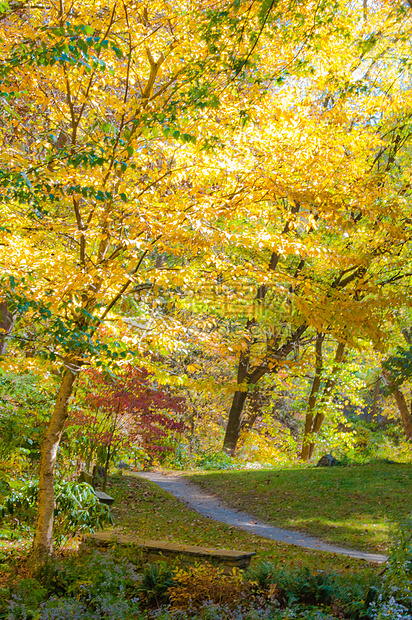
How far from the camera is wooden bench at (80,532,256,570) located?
4660 mm

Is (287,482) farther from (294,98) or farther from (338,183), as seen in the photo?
(294,98)

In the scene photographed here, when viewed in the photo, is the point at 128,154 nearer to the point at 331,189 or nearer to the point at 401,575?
the point at 331,189

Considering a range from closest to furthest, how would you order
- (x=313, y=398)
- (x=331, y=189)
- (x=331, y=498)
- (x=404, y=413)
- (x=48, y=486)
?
(x=48, y=486) < (x=331, y=189) < (x=331, y=498) < (x=313, y=398) < (x=404, y=413)

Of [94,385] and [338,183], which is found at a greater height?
[338,183]

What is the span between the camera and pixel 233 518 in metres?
9.14

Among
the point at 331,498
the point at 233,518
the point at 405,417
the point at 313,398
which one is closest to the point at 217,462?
the point at 313,398

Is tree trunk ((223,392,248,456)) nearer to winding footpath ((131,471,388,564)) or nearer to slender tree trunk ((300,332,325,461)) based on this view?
winding footpath ((131,471,388,564))

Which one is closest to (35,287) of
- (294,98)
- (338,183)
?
(338,183)

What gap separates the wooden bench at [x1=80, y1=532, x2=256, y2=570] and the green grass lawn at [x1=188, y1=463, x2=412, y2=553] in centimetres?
322

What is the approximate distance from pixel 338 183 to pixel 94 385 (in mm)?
5076

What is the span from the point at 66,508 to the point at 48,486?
1.65m

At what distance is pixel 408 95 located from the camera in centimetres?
935

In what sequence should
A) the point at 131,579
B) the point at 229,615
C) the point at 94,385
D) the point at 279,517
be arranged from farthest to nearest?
1. the point at 279,517
2. the point at 94,385
3. the point at 131,579
4. the point at 229,615

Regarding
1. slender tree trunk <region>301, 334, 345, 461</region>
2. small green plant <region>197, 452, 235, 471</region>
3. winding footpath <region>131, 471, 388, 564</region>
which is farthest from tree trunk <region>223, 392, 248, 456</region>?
slender tree trunk <region>301, 334, 345, 461</region>
